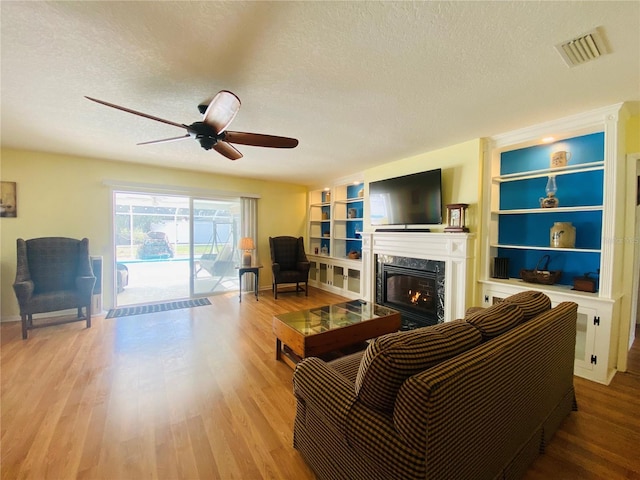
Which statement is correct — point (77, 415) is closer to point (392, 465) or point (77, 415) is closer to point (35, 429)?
point (35, 429)

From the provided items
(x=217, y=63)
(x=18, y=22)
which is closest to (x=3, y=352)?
(x=18, y=22)

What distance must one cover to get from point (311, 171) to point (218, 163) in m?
1.56

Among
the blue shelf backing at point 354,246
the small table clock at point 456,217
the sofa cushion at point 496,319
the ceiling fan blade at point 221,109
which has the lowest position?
the sofa cushion at point 496,319

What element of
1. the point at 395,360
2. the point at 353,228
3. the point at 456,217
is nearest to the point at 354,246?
the point at 353,228

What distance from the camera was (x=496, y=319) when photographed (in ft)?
4.53

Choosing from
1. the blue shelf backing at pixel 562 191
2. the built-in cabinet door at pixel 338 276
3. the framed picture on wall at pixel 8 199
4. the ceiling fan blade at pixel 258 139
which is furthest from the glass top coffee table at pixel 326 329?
the framed picture on wall at pixel 8 199

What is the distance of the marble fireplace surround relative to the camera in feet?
10.4

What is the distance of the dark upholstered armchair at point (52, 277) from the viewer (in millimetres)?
3064

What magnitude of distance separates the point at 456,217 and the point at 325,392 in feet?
9.02

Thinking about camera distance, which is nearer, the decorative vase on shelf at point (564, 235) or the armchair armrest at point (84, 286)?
the decorative vase on shelf at point (564, 235)

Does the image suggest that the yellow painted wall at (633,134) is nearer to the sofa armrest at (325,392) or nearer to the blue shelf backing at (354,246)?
the sofa armrest at (325,392)

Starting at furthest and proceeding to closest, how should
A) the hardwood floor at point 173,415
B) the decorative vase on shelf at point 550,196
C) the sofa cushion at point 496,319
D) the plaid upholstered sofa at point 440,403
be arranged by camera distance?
the decorative vase on shelf at point 550,196 → the hardwood floor at point 173,415 → the sofa cushion at point 496,319 → the plaid upholstered sofa at point 440,403

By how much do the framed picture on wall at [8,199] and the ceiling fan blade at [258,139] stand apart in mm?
3624

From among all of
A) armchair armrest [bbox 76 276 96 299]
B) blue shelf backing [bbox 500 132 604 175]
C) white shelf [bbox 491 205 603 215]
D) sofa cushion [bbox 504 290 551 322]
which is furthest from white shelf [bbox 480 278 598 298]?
armchair armrest [bbox 76 276 96 299]
